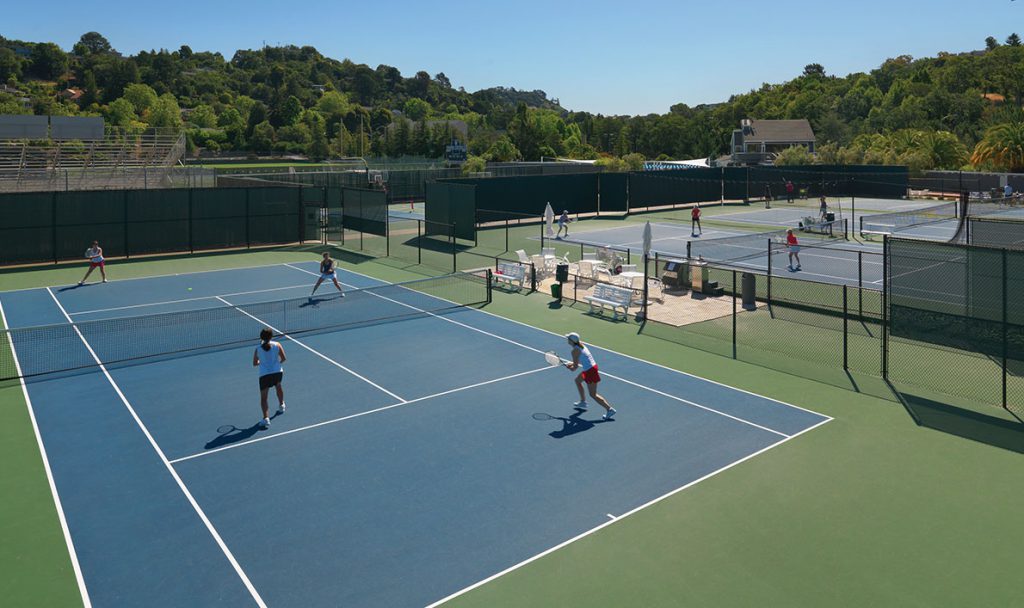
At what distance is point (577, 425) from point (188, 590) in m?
7.69

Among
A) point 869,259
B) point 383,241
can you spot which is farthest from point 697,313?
point 383,241

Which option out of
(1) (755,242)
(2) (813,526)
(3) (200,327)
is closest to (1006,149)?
(1) (755,242)

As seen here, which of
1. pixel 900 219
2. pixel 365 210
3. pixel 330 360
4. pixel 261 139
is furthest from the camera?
pixel 261 139

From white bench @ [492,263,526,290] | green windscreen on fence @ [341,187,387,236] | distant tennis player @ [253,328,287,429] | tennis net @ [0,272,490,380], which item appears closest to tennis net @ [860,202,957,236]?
white bench @ [492,263,526,290]

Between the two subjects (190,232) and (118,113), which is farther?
(118,113)

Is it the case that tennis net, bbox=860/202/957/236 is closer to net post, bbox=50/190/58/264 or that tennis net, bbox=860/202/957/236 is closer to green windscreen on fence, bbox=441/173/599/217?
green windscreen on fence, bbox=441/173/599/217

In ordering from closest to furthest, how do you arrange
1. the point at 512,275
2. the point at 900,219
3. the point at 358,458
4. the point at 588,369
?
1. the point at 358,458
2. the point at 588,369
3. the point at 512,275
4. the point at 900,219

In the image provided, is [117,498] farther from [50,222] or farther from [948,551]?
[50,222]

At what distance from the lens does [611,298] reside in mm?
24156

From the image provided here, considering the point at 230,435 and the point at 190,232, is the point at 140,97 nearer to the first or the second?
the point at 190,232

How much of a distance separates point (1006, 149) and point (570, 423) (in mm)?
71980

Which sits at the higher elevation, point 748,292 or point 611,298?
point 748,292

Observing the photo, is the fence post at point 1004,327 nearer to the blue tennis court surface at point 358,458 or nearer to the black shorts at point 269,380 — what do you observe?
the blue tennis court surface at point 358,458

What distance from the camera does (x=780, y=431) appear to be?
14.7m
